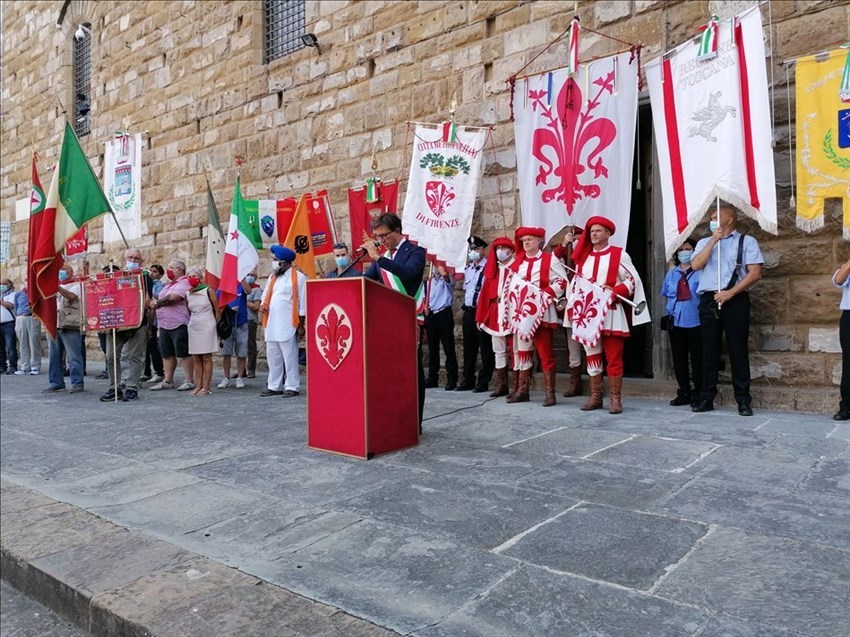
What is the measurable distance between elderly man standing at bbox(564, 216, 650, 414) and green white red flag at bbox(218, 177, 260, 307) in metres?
4.50

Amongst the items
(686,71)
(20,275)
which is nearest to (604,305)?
(686,71)

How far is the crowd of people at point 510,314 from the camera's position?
18.3 ft

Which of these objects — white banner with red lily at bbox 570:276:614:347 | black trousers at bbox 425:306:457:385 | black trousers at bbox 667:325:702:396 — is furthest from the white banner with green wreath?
black trousers at bbox 667:325:702:396

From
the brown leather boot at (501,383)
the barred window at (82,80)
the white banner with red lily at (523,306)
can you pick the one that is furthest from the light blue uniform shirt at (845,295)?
the barred window at (82,80)

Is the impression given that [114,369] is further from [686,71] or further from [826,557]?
[826,557]

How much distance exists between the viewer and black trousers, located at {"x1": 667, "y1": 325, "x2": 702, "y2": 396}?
6.03 meters

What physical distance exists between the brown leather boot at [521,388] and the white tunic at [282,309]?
2.70 m

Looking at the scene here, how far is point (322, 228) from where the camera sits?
9.22m

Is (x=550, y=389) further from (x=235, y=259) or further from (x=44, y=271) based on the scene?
(x=44, y=271)

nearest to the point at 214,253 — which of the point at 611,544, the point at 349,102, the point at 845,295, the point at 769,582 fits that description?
the point at 349,102

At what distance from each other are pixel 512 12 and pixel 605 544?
669 cm

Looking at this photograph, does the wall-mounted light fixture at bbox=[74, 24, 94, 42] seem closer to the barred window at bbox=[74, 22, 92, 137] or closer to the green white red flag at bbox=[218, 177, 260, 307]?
the barred window at bbox=[74, 22, 92, 137]

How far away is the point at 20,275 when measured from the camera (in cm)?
1639

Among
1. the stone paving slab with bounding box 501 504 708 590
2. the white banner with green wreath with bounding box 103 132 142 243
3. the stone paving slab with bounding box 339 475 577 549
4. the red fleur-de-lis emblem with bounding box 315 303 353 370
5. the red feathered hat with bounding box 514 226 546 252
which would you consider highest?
the white banner with green wreath with bounding box 103 132 142 243
